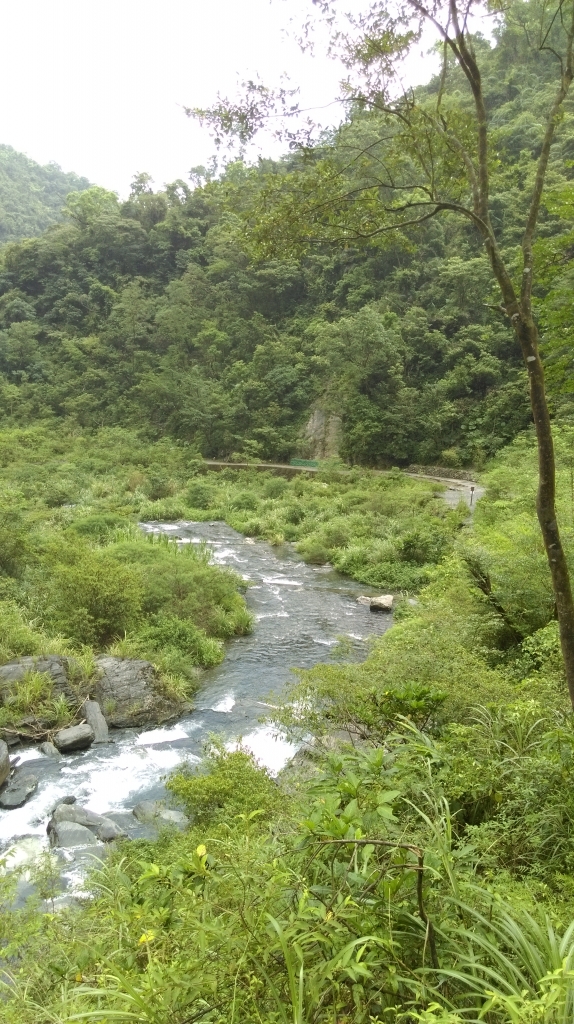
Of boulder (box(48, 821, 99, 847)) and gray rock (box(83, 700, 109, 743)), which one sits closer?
boulder (box(48, 821, 99, 847))

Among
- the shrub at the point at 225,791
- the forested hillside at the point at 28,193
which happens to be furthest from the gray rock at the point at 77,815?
the forested hillside at the point at 28,193

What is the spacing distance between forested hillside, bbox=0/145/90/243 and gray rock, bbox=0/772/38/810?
6510 centimetres

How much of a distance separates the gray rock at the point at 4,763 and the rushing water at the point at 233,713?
0.31 metres

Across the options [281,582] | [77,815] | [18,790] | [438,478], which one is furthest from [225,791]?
[438,478]

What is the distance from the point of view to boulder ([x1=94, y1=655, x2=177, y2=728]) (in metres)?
8.37

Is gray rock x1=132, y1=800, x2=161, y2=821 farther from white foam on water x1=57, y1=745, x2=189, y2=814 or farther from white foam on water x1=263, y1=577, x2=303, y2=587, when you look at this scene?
white foam on water x1=263, y1=577, x2=303, y2=587

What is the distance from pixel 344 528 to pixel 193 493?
28.8 feet

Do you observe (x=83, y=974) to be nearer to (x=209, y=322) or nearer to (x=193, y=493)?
(x=193, y=493)

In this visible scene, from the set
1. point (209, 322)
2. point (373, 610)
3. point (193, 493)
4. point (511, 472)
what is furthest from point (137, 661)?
point (209, 322)

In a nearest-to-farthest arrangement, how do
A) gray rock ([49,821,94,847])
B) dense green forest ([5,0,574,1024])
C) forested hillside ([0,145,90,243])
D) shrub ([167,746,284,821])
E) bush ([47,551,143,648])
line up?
1. dense green forest ([5,0,574,1024])
2. shrub ([167,746,284,821])
3. gray rock ([49,821,94,847])
4. bush ([47,551,143,648])
5. forested hillside ([0,145,90,243])

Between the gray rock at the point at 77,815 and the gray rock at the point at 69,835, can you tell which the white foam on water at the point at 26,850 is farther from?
the gray rock at the point at 77,815

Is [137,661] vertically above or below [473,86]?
below

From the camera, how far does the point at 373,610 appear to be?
42.5 ft

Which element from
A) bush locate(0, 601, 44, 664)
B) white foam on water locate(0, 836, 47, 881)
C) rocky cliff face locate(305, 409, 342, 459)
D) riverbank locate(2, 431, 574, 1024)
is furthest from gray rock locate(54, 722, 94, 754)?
rocky cliff face locate(305, 409, 342, 459)
